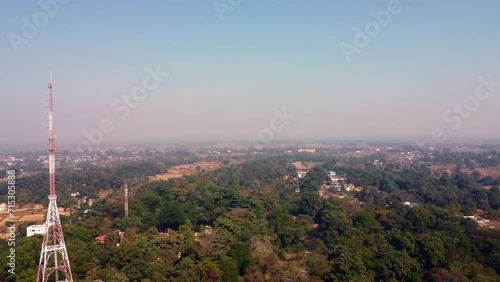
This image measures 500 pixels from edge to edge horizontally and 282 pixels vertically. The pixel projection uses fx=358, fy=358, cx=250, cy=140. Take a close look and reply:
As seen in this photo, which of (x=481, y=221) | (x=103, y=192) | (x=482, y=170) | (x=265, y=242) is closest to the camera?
(x=265, y=242)

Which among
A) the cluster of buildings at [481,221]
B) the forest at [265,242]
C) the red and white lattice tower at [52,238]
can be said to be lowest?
the cluster of buildings at [481,221]

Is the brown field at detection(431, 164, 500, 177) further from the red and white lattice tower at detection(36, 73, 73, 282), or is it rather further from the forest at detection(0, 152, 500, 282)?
the red and white lattice tower at detection(36, 73, 73, 282)

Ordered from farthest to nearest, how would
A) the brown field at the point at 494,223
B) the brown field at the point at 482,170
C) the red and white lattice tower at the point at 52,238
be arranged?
the brown field at the point at 482,170 → the brown field at the point at 494,223 → the red and white lattice tower at the point at 52,238

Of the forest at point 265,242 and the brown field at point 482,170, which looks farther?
the brown field at point 482,170

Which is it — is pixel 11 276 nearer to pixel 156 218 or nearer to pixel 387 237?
pixel 156 218

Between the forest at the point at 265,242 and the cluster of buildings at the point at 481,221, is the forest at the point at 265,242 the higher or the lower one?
the higher one

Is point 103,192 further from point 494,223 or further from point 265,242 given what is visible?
point 494,223

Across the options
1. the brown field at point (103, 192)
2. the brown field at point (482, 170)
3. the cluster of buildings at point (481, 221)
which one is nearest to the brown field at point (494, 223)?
the cluster of buildings at point (481, 221)

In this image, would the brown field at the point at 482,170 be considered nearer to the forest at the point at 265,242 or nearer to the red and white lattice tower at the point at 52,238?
the forest at the point at 265,242

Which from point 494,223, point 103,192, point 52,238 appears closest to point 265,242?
point 52,238

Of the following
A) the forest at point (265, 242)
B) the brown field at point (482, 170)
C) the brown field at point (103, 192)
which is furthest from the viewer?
the brown field at point (482, 170)

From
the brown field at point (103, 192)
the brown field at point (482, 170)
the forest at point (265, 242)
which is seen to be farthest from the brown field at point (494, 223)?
the brown field at point (103, 192)

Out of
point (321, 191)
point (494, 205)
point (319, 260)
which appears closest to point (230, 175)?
point (321, 191)
